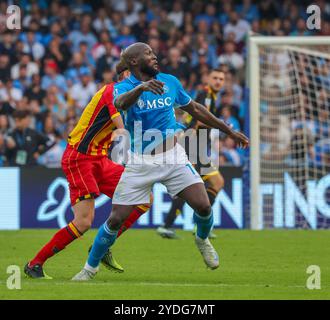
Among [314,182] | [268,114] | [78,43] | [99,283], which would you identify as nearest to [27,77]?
[78,43]

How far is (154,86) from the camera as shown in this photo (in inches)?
335

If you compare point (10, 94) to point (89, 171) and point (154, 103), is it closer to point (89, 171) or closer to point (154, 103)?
point (89, 171)

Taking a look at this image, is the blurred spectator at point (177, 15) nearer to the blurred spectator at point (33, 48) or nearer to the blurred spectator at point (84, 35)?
the blurred spectator at point (84, 35)

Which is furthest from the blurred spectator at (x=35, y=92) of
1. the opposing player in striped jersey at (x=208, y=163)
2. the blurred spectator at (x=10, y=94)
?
the opposing player in striped jersey at (x=208, y=163)

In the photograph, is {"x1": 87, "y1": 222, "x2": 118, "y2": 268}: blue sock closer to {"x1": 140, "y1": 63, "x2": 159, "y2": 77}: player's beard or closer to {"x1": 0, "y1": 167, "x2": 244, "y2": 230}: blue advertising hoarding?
{"x1": 140, "y1": 63, "x2": 159, "y2": 77}: player's beard

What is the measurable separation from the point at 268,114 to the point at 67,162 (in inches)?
349

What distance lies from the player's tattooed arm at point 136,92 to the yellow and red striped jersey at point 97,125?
1109 mm

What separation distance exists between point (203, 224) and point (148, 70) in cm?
159

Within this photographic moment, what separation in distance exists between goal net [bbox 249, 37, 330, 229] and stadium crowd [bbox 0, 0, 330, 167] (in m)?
1.20

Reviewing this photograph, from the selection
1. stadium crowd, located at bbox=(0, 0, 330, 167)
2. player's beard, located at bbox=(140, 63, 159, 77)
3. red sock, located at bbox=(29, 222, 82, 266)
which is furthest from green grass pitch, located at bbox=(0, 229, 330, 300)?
stadium crowd, located at bbox=(0, 0, 330, 167)

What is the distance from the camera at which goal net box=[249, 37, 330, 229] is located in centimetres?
1716

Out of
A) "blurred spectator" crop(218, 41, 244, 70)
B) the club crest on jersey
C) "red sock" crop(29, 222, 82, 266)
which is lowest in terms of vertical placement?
"red sock" crop(29, 222, 82, 266)

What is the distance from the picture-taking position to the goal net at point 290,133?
17.2m

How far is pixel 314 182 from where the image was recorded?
1734 centimetres
